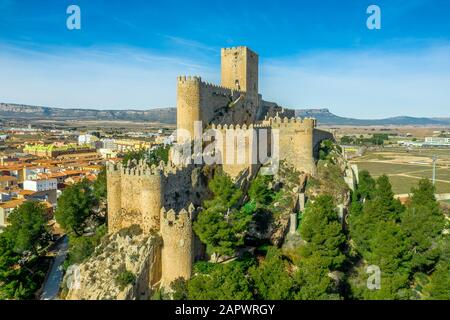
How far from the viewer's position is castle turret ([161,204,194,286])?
918 inches

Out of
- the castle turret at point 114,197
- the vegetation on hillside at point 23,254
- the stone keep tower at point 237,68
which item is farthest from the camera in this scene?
the stone keep tower at point 237,68

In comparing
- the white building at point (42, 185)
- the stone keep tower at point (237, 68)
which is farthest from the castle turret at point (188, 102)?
the white building at point (42, 185)

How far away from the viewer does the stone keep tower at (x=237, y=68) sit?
42500 mm

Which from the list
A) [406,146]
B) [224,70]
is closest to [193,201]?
Answer: [224,70]

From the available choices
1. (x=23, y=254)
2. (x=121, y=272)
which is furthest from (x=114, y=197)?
(x=23, y=254)

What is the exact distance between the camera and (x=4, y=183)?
2768 inches

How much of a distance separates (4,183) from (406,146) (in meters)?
150

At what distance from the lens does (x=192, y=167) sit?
98.8 ft

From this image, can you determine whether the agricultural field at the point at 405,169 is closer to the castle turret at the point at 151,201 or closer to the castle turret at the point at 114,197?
the castle turret at the point at 151,201

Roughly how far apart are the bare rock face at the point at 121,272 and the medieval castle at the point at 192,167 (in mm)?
735

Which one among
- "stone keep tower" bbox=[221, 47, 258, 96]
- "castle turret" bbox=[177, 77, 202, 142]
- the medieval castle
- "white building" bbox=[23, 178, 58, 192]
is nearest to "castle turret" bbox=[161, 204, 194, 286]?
the medieval castle

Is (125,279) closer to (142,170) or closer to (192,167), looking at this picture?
(142,170)
